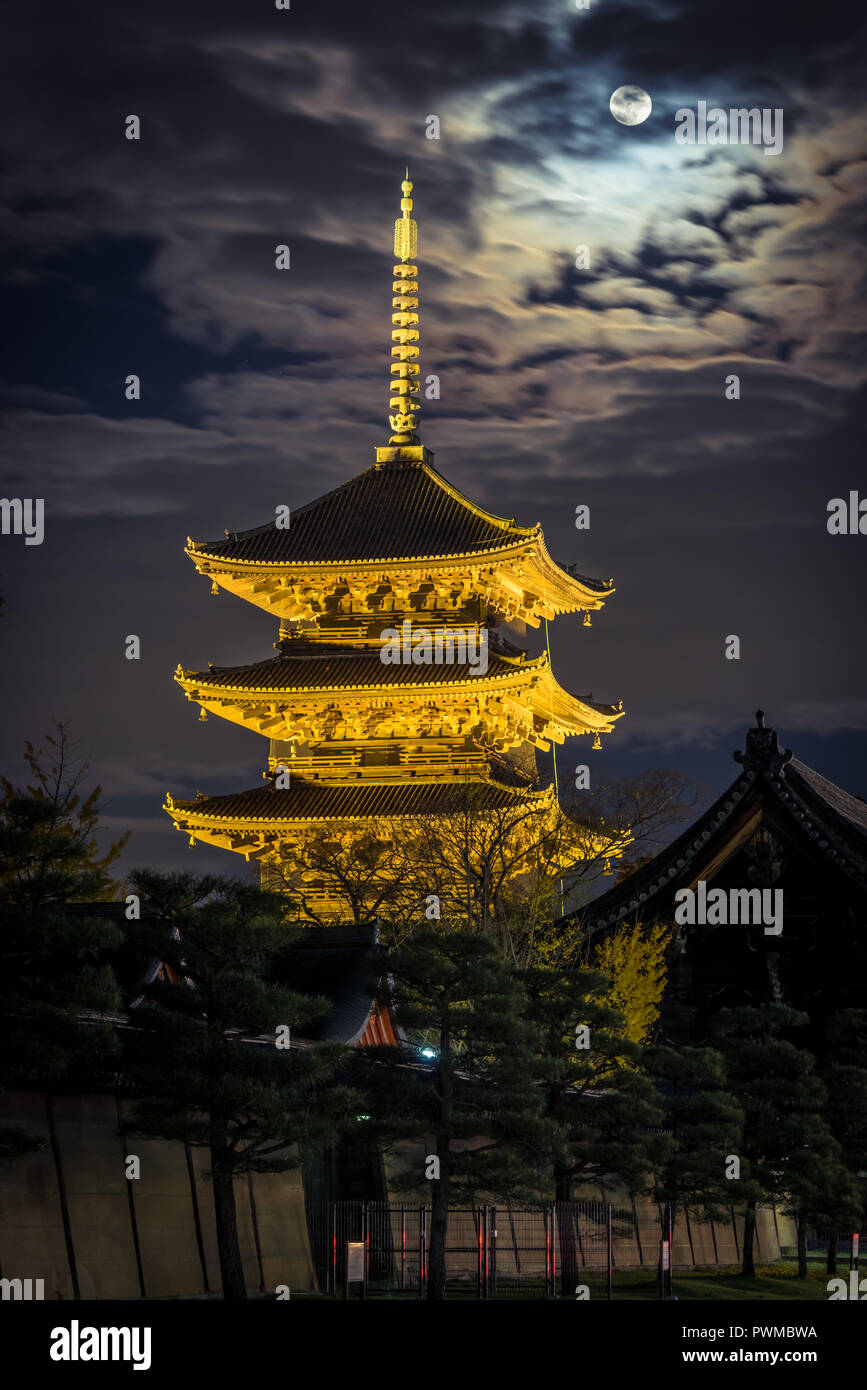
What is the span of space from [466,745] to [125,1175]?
34.7 m

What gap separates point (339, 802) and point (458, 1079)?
30.0 m

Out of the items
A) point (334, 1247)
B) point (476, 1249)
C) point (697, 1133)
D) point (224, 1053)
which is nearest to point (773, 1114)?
point (697, 1133)

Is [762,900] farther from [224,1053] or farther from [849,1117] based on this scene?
[224,1053]

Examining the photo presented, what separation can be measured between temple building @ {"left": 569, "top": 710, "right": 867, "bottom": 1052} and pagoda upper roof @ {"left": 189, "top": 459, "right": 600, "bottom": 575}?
1580cm

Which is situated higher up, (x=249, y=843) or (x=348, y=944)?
(x=249, y=843)

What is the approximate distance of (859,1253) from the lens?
4175 centimetres

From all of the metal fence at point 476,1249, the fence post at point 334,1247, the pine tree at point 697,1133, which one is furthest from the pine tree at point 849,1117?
the fence post at point 334,1247

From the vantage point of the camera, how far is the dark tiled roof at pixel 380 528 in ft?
202

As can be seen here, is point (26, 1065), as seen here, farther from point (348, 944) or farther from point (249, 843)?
point (249, 843)

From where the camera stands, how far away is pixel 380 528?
63312 mm

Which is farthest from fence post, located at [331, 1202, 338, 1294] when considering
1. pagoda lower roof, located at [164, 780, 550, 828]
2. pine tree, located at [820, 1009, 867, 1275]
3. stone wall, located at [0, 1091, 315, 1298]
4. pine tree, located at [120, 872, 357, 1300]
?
pagoda lower roof, located at [164, 780, 550, 828]

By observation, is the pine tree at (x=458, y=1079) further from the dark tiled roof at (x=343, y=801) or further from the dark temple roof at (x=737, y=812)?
the dark tiled roof at (x=343, y=801)

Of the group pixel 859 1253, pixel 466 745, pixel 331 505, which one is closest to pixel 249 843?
pixel 466 745

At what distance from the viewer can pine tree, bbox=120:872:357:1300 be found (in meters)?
25.8
